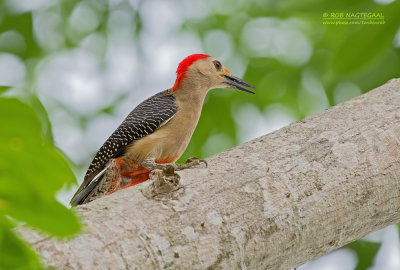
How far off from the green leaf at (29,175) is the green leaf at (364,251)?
5.57 metres

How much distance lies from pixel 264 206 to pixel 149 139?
2890 millimetres

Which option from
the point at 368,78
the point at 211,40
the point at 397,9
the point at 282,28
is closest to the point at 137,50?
the point at 211,40

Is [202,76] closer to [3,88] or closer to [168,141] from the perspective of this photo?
A: [168,141]

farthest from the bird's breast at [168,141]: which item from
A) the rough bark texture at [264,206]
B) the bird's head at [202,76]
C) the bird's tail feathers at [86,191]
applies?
the rough bark texture at [264,206]

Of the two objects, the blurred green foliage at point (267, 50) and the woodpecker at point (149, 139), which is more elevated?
the blurred green foliage at point (267, 50)

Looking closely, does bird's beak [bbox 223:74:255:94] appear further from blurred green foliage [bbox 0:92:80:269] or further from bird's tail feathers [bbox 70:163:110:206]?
blurred green foliage [bbox 0:92:80:269]

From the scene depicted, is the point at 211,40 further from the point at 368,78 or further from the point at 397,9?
the point at 397,9

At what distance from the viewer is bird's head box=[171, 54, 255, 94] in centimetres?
654

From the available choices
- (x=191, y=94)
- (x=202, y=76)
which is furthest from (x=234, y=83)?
(x=191, y=94)

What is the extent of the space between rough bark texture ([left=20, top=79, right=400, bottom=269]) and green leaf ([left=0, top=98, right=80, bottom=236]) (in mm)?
1054

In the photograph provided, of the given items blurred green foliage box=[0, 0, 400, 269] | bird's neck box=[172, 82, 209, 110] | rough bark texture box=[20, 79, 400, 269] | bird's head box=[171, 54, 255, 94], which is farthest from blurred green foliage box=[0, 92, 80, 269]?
bird's head box=[171, 54, 255, 94]

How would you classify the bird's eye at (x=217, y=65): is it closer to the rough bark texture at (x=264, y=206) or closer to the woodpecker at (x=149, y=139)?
the woodpecker at (x=149, y=139)

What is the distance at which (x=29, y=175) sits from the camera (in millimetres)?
1231

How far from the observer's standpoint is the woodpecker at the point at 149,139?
551 centimetres
